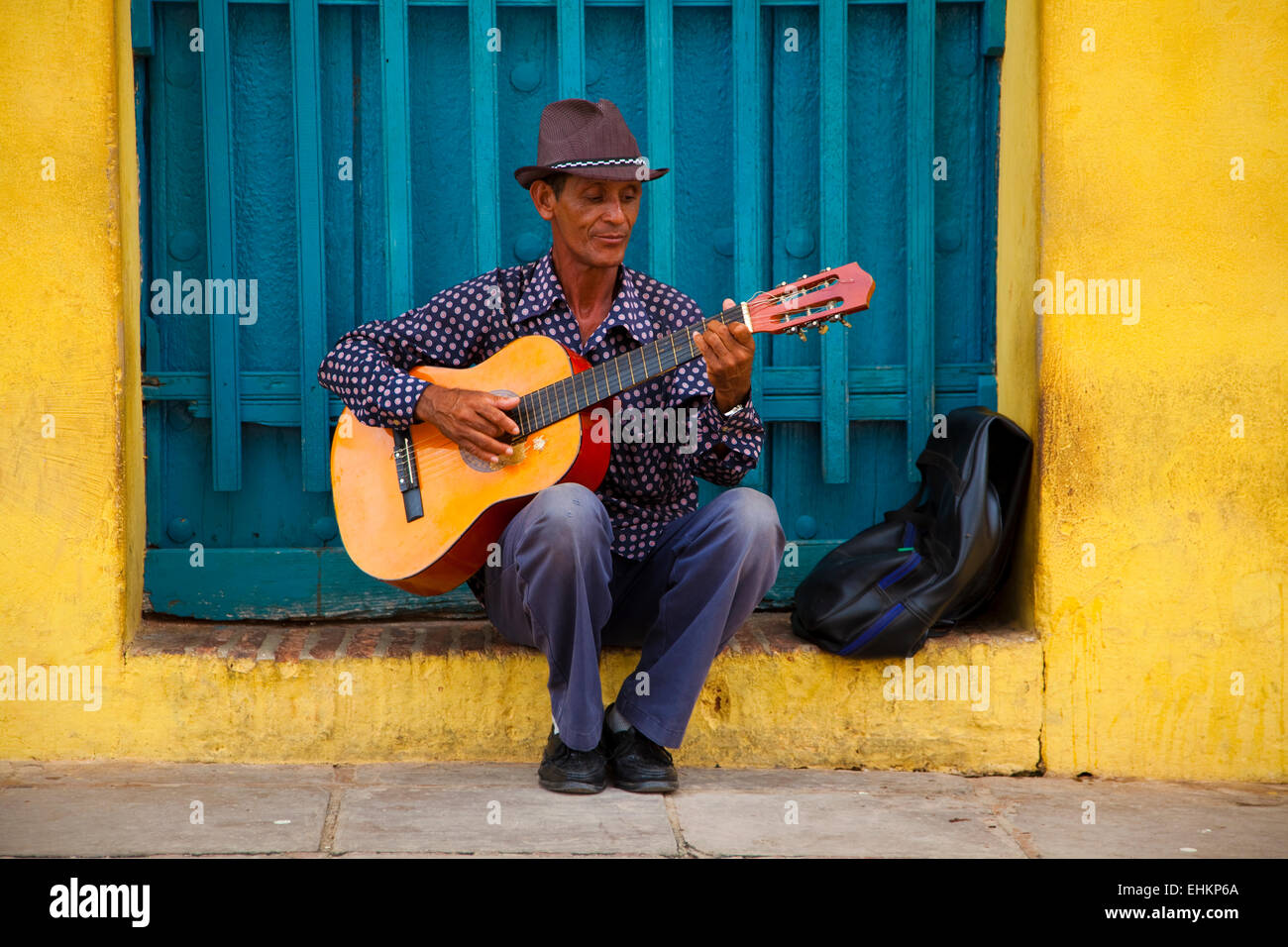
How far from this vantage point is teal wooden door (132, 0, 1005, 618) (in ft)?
11.5

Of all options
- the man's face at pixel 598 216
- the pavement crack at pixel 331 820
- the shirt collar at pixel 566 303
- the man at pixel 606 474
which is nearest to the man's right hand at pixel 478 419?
the man at pixel 606 474

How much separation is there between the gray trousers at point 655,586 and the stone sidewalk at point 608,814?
0.22 metres

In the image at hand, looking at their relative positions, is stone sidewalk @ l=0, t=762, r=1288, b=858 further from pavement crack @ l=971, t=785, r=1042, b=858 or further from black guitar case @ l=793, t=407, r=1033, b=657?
black guitar case @ l=793, t=407, r=1033, b=657

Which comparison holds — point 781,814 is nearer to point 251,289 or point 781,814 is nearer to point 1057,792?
point 1057,792

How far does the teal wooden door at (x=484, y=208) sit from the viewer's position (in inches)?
138

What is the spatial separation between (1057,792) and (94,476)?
2464mm

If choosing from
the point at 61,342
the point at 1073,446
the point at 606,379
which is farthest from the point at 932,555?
the point at 61,342

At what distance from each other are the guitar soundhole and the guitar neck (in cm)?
2

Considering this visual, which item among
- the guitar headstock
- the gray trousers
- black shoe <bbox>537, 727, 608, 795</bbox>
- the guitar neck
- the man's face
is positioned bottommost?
black shoe <bbox>537, 727, 608, 795</bbox>

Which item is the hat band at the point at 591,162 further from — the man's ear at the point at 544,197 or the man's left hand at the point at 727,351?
the man's left hand at the point at 727,351

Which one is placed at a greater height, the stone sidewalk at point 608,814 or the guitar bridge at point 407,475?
the guitar bridge at point 407,475

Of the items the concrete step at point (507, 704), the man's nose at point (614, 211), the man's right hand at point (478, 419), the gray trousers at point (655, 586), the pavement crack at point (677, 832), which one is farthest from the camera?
the concrete step at point (507, 704)

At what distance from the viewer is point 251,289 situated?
3.58m

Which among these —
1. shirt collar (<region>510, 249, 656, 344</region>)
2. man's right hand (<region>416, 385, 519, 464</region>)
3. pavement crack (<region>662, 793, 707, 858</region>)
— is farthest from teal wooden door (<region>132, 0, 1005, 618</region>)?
pavement crack (<region>662, 793, 707, 858</region>)
